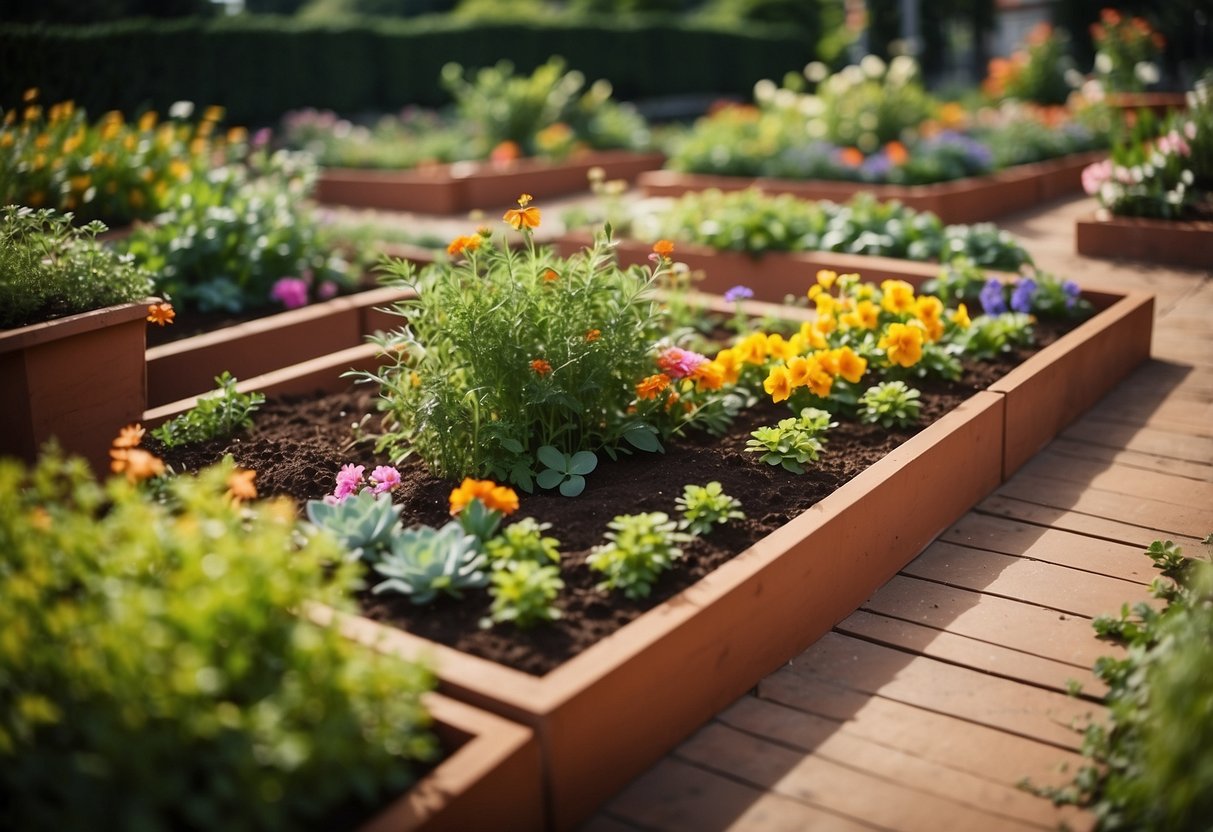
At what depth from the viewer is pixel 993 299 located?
13.5ft

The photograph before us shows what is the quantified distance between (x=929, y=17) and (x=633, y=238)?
1523cm

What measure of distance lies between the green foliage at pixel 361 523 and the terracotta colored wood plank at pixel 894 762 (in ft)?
2.73

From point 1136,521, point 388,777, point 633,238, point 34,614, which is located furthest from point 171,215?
point 1136,521

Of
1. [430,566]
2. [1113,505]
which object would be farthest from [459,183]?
[430,566]

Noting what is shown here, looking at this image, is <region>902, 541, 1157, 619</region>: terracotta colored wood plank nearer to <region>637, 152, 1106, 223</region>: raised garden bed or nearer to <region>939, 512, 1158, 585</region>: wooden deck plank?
<region>939, 512, 1158, 585</region>: wooden deck plank

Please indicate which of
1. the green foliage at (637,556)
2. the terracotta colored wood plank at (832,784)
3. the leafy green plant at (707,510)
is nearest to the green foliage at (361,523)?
the green foliage at (637,556)

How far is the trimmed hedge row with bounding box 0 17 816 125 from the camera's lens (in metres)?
8.43

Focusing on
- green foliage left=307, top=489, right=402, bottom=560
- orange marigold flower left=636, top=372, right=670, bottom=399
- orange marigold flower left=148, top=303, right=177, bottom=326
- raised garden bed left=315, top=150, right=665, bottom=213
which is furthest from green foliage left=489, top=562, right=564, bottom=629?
raised garden bed left=315, top=150, right=665, bottom=213

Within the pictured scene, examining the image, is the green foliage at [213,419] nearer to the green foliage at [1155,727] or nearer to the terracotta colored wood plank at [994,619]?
the terracotta colored wood plank at [994,619]

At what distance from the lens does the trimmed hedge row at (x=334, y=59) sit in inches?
332

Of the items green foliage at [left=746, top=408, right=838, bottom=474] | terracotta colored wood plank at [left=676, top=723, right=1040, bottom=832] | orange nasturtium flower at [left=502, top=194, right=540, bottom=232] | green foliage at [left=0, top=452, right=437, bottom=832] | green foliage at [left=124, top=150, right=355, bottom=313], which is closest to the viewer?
green foliage at [left=0, top=452, right=437, bottom=832]

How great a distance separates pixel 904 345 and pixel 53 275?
8.40 feet

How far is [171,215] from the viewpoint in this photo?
461 centimetres

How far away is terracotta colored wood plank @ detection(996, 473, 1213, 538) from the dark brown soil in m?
0.34
